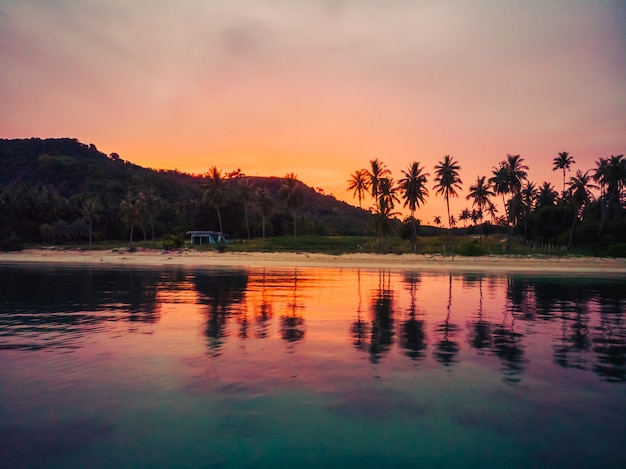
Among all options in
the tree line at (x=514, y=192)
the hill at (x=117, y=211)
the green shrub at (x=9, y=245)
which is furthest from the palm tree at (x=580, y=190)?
the green shrub at (x=9, y=245)

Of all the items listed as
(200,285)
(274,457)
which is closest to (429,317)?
(274,457)

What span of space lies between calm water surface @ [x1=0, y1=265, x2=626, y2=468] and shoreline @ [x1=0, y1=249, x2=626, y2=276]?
1648 inches

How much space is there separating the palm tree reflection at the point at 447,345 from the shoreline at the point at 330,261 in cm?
4009

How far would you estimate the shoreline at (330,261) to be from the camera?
6072 centimetres

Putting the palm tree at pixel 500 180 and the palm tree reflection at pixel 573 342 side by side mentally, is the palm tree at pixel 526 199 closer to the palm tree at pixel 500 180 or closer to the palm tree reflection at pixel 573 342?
the palm tree at pixel 500 180

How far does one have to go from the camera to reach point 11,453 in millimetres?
7098

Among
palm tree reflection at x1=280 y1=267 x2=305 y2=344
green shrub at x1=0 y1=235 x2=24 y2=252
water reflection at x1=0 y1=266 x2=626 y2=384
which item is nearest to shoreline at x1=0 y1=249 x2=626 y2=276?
green shrub at x1=0 y1=235 x2=24 y2=252

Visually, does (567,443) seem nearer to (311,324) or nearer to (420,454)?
(420,454)

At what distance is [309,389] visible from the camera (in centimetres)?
1020

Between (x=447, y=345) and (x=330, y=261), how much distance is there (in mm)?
53552

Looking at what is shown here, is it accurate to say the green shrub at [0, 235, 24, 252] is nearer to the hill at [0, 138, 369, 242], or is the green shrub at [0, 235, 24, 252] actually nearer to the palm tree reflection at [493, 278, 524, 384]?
the hill at [0, 138, 369, 242]

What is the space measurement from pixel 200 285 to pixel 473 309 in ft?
65.6

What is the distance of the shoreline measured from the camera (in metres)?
60.7

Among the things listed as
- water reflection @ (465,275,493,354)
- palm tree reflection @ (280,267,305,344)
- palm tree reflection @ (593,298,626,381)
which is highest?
palm tree reflection @ (280,267,305,344)
